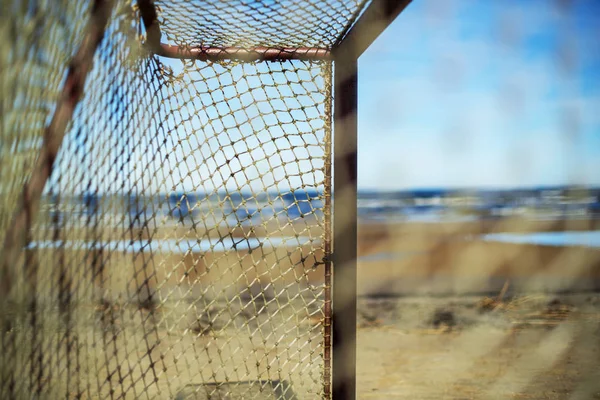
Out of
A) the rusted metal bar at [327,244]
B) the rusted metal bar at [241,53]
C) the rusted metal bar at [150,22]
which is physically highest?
the rusted metal bar at [150,22]

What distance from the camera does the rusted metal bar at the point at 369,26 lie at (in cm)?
141

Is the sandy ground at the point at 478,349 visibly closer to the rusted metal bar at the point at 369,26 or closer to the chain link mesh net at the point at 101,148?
the chain link mesh net at the point at 101,148

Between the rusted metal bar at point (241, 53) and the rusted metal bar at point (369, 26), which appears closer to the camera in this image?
the rusted metal bar at point (369, 26)

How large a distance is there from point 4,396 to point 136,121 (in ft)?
3.52

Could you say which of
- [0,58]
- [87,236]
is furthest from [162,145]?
[0,58]

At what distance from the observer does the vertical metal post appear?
187 cm

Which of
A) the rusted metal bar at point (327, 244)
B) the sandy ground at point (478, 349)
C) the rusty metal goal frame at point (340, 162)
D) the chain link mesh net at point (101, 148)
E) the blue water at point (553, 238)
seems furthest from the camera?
the blue water at point (553, 238)

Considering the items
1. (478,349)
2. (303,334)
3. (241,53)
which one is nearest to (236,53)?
(241,53)

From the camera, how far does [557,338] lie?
3701 millimetres

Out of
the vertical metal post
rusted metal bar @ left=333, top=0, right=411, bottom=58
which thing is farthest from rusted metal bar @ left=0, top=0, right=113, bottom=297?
the vertical metal post

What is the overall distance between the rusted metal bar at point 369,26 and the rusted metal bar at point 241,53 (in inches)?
4.4

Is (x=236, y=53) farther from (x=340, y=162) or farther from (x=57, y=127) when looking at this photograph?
(x=57, y=127)

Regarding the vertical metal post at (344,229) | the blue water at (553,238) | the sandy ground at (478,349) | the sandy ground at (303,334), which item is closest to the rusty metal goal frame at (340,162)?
the vertical metal post at (344,229)

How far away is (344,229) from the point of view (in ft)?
6.20
